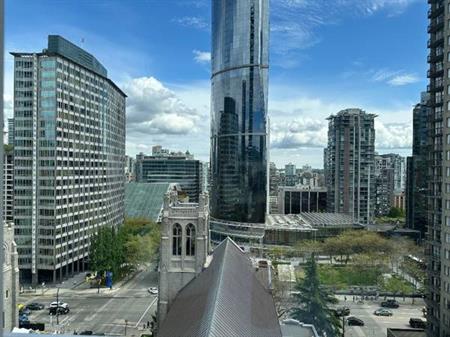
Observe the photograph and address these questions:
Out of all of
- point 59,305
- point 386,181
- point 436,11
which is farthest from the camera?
point 386,181

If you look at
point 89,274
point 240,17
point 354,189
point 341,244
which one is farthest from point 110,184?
point 354,189

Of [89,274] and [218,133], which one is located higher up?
[218,133]

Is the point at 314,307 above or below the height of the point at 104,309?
above

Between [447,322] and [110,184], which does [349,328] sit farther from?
[110,184]

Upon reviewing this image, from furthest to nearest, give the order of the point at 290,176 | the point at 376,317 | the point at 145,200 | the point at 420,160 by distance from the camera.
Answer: the point at 290,176
the point at 145,200
the point at 420,160
the point at 376,317

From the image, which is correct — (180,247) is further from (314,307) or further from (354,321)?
(354,321)

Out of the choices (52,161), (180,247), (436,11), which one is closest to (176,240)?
(180,247)

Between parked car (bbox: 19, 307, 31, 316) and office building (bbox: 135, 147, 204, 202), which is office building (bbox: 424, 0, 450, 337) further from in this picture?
office building (bbox: 135, 147, 204, 202)

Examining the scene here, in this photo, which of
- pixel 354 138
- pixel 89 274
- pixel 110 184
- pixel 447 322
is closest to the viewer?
pixel 447 322
